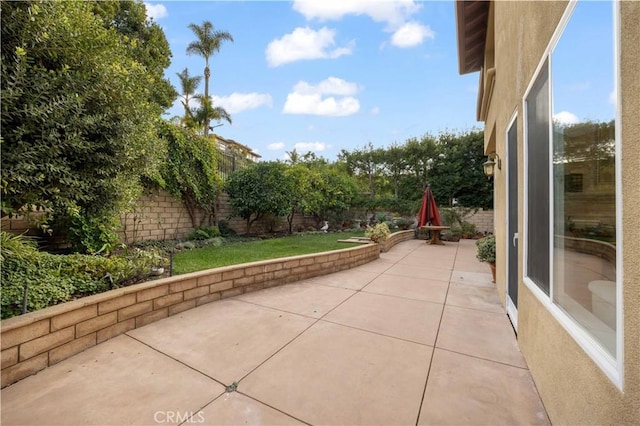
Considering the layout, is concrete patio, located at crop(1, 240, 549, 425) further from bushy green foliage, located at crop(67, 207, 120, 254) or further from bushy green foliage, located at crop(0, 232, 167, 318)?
bushy green foliage, located at crop(67, 207, 120, 254)

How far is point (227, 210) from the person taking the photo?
31.2 feet

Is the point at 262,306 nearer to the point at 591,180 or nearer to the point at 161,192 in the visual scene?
the point at 591,180

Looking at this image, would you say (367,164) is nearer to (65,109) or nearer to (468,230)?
(468,230)

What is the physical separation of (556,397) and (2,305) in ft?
14.3

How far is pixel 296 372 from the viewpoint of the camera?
231 centimetres

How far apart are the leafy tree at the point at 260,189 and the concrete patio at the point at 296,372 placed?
17.4ft

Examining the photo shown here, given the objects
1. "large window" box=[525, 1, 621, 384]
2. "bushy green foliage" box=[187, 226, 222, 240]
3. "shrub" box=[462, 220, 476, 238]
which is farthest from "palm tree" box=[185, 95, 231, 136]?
"large window" box=[525, 1, 621, 384]

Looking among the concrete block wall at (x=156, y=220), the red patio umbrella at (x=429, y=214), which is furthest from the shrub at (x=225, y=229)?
the red patio umbrella at (x=429, y=214)

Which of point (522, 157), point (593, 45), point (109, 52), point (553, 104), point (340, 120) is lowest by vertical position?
point (522, 157)

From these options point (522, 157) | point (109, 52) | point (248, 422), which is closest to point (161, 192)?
point (109, 52)

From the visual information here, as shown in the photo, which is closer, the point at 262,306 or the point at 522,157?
the point at 522,157

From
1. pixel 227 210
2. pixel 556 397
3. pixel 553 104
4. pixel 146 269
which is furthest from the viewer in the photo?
pixel 227 210

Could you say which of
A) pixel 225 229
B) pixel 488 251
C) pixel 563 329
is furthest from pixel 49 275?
pixel 488 251

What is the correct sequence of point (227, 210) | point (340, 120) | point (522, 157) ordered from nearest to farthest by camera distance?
point (522, 157)
point (227, 210)
point (340, 120)
